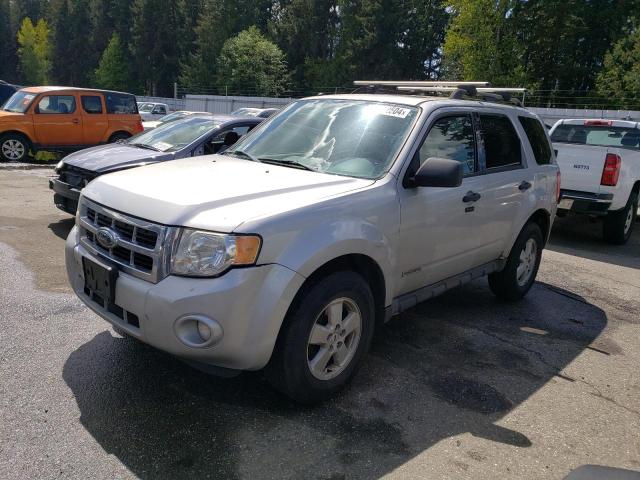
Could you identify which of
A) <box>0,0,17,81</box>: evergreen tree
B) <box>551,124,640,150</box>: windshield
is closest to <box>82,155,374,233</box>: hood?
<box>551,124,640,150</box>: windshield

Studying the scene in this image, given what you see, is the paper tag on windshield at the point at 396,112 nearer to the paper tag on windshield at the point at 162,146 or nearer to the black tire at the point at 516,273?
the black tire at the point at 516,273

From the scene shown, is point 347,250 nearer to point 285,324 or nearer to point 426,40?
point 285,324

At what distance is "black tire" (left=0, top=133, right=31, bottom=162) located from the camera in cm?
1287

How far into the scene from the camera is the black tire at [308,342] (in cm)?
306

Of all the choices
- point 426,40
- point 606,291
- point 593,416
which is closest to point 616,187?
point 606,291

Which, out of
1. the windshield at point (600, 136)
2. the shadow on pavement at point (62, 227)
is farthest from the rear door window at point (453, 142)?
the windshield at point (600, 136)

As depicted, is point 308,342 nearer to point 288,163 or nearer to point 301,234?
point 301,234

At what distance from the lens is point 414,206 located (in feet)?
12.3

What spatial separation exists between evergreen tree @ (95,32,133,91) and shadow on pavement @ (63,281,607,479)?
230 feet

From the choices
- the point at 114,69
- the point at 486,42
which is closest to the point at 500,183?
the point at 486,42

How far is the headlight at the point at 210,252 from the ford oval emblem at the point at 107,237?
501 millimetres

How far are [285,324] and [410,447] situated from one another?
93 centimetres

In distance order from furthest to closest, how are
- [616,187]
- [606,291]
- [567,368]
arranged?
[616,187] < [606,291] < [567,368]

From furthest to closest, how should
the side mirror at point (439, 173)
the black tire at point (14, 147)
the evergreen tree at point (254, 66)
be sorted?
the evergreen tree at point (254, 66) < the black tire at point (14, 147) < the side mirror at point (439, 173)
